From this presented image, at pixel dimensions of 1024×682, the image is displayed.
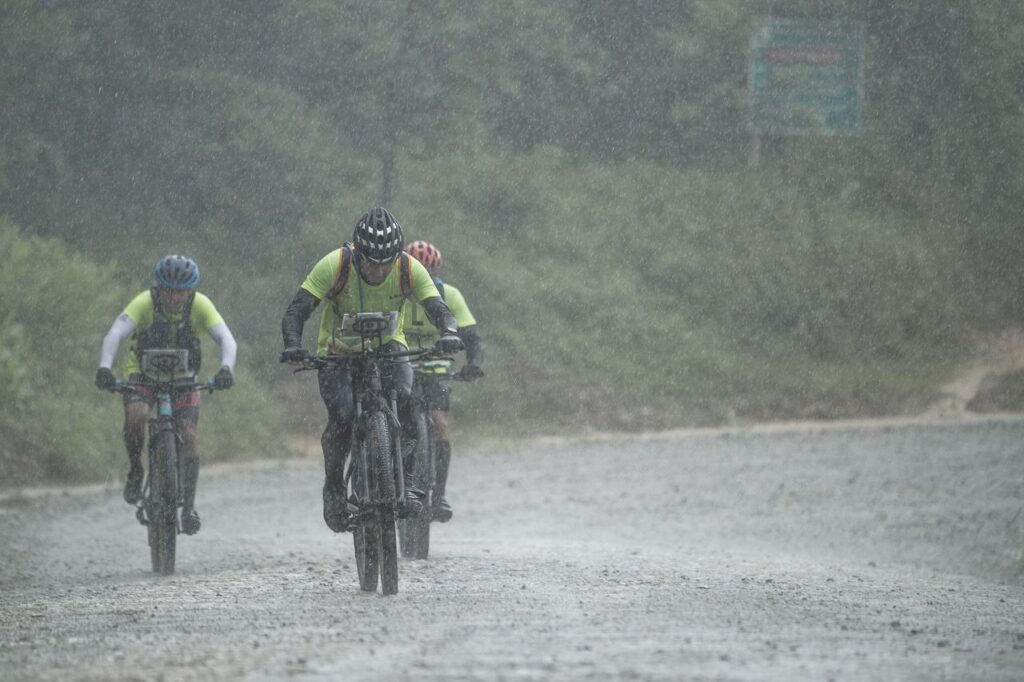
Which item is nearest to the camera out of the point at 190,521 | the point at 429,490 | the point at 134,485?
the point at 429,490

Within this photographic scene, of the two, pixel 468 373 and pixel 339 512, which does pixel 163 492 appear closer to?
pixel 468 373

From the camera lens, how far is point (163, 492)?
1001cm

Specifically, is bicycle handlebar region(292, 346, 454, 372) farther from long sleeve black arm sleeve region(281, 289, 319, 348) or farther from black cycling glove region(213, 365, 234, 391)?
black cycling glove region(213, 365, 234, 391)

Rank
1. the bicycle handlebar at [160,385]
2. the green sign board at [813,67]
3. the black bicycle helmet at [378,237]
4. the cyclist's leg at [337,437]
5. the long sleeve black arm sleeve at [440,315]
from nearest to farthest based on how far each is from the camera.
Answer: the black bicycle helmet at [378,237] < the cyclist's leg at [337,437] < the long sleeve black arm sleeve at [440,315] < the bicycle handlebar at [160,385] < the green sign board at [813,67]

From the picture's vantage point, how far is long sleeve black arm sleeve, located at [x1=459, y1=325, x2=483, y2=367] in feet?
33.7

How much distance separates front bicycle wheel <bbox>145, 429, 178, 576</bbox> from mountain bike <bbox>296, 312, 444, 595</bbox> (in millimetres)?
2264

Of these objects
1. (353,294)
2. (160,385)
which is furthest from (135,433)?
(353,294)

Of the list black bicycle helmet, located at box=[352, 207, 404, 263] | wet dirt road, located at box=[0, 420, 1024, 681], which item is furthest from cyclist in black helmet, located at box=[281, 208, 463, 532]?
wet dirt road, located at box=[0, 420, 1024, 681]

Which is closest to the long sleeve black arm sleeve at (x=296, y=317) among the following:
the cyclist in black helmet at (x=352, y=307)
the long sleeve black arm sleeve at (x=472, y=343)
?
the cyclist in black helmet at (x=352, y=307)

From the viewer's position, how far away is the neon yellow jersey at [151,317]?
33.8ft

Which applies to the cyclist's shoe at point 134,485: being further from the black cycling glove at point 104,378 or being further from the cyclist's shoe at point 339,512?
the cyclist's shoe at point 339,512

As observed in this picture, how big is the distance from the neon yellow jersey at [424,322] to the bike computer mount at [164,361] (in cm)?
143

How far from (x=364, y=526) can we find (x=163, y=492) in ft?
8.33

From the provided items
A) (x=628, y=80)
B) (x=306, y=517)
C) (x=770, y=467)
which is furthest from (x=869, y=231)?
(x=306, y=517)
